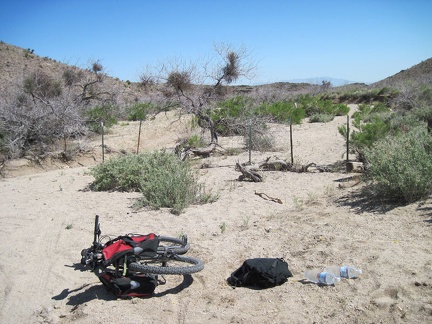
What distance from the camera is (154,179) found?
25.1ft

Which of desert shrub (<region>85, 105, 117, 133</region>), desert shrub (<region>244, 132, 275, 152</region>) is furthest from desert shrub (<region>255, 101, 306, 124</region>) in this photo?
desert shrub (<region>85, 105, 117, 133</region>)

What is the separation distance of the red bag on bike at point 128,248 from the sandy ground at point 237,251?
437 millimetres

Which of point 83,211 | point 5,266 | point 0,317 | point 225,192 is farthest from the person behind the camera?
point 225,192

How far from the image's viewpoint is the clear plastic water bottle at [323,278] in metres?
3.93

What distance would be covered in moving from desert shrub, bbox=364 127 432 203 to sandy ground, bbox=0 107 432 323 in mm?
240

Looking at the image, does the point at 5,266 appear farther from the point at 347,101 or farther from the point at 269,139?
the point at 347,101

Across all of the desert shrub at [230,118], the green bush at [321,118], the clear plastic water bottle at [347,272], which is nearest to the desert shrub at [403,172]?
the clear plastic water bottle at [347,272]

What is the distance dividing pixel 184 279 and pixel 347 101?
2962cm

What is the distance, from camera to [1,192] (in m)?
8.88

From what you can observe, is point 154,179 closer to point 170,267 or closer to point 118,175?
point 118,175

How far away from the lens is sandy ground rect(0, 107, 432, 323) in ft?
11.9

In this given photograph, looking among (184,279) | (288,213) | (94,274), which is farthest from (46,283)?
(288,213)

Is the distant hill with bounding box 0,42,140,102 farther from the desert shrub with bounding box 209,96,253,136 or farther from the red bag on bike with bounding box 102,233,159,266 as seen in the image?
the red bag on bike with bounding box 102,233,159,266

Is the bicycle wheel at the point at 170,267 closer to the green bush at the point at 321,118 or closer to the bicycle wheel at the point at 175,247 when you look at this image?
the bicycle wheel at the point at 175,247
